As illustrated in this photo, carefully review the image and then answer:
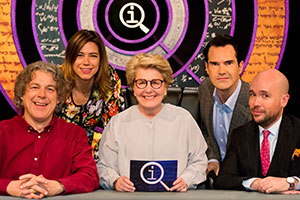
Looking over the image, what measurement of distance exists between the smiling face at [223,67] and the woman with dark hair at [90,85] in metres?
0.66

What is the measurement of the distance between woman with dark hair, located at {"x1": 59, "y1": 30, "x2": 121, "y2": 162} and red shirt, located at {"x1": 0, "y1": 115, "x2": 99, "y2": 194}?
76 cm

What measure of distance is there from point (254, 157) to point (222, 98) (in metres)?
0.80

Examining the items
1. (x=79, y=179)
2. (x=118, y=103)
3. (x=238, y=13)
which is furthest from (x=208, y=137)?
(x=238, y=13)

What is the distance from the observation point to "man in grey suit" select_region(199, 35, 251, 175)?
326 centimetres

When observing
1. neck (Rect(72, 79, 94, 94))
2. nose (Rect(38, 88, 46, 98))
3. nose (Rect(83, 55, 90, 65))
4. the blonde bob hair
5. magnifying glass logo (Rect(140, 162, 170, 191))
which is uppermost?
nose (Rect(83, 55, 90, 65))

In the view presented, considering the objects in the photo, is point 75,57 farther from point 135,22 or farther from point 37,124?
point 135,22

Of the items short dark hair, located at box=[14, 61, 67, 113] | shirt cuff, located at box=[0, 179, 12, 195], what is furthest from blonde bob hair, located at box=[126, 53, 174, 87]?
shirt cuff, located at box=[0, 179, 12, 195]

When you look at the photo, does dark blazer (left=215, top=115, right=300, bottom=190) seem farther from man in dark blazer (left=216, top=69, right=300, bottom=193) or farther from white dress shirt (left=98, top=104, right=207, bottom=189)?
white dress shirt (left=98, top=104, right=207, bottom=189)

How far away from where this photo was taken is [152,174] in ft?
8.00

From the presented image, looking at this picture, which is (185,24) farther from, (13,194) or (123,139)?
(13,194)

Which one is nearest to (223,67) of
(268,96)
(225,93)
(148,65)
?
(225,93)

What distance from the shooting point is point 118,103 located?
3305 millimetres

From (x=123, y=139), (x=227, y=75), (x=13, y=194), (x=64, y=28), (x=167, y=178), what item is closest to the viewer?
(x=13, y=194)

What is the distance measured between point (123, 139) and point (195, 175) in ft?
1.44
